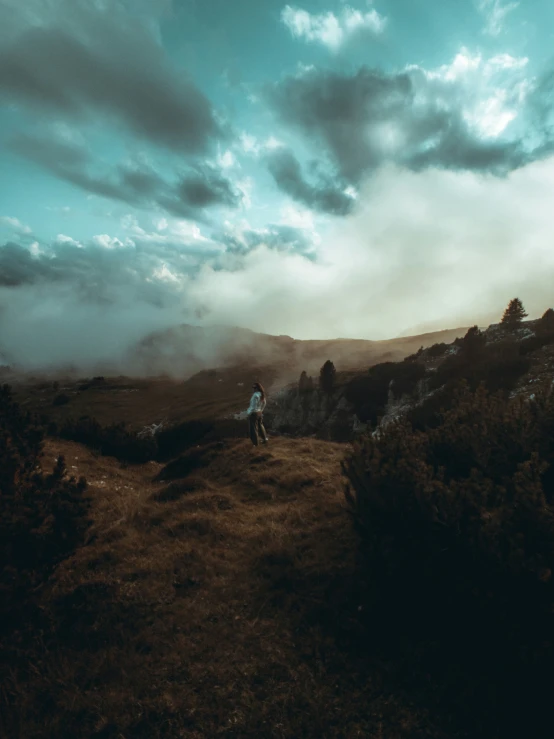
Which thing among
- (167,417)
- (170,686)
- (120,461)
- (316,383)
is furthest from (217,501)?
(167,417)

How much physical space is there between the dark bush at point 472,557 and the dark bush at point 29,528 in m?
5.36

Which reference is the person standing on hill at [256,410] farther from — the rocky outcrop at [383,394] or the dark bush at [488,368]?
the rocky outcrop at [383,394]

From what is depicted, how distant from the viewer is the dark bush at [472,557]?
455 cm

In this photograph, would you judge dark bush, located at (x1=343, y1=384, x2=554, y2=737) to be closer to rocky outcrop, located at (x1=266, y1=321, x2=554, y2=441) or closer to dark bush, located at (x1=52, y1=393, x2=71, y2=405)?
rocky outcrop, located at (x1=266, y1=321, x2=554, y2=441)

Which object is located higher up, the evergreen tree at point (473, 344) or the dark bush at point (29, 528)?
the evergreen tree at point (473, 344)

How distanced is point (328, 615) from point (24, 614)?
4.78 m

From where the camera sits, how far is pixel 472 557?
5.30m

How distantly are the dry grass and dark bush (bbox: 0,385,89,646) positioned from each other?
0.74 meters

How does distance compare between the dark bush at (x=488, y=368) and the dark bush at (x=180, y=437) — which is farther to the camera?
the dark bush at (x=488, y=368)

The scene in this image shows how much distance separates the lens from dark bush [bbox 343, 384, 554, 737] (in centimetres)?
455

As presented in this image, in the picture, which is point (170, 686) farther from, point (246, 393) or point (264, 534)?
point (246, 393)

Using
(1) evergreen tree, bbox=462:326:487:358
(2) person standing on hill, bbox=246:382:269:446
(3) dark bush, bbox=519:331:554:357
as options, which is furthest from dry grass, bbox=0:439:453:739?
(1) evergreen tree, bbox=462:326:487:358

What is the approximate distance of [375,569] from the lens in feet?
21.3

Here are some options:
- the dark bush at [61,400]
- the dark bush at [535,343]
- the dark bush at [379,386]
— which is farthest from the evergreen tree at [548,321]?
the dark bush at [61,400]
